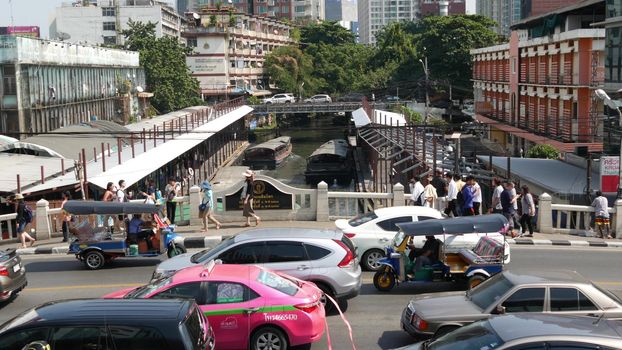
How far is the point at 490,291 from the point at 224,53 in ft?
300

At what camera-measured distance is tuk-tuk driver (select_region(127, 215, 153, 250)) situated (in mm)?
19344

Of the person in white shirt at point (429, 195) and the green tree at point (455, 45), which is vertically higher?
the green tree at point (455, 45)

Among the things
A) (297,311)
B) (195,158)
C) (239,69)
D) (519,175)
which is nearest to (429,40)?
(239,69)

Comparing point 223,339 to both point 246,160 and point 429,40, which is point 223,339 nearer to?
point 246,160

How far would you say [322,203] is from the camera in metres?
25.7

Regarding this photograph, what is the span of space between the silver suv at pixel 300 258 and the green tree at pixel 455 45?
75.7m

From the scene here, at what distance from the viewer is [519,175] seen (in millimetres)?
33781

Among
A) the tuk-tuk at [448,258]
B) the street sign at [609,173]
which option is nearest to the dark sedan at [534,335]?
the tuk-tuk at [448,258]

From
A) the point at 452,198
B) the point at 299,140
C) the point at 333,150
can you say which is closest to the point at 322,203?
the point at 452,198

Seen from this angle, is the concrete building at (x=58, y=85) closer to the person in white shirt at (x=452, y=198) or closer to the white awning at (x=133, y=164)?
the white awning at (x=133, y=164)

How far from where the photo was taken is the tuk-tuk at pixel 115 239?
19156 mm

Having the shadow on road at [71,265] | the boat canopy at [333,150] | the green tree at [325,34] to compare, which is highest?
the green tree at [325,34]

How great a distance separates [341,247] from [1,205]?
57.5ft

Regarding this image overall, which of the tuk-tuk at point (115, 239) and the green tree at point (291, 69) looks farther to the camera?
the green tree at point (291, 69)
